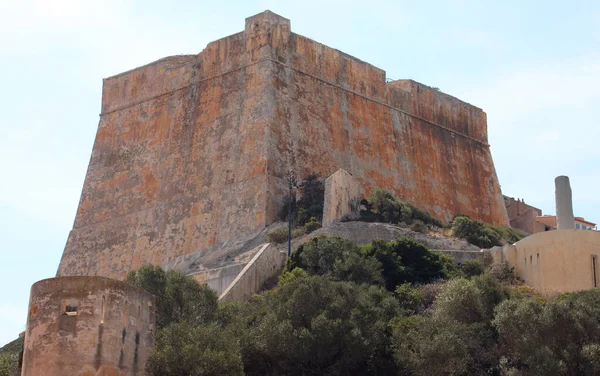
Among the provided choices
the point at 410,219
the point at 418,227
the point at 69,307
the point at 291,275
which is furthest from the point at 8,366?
the point at 410,219

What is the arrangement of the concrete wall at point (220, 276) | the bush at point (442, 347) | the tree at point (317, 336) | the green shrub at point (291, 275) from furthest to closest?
1. the concrete wall at point (220, 276)
2. the green shrub at point (291, 275)
3. the tree at point (317, 336)
4. the bush at point (442, 347)

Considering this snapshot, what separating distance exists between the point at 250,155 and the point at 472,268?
917cm

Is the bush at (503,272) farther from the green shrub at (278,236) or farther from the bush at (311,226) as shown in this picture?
the green shrub at (278,236)

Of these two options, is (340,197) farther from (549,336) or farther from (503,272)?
(549,336)

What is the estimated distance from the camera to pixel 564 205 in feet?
110

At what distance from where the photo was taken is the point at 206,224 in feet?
132

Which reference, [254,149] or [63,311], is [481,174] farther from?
[63,311]

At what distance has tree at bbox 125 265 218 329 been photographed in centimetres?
2809

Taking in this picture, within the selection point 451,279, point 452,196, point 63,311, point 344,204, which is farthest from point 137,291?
point 452,196

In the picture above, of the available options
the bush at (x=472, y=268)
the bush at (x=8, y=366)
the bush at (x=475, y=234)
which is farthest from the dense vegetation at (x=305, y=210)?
the bush at (x=8, y=366)

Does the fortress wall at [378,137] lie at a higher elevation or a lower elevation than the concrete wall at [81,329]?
higher

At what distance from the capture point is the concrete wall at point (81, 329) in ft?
72.2

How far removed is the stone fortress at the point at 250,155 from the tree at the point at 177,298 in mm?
4798

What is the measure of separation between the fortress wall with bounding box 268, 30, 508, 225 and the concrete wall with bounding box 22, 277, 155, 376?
649 inches
